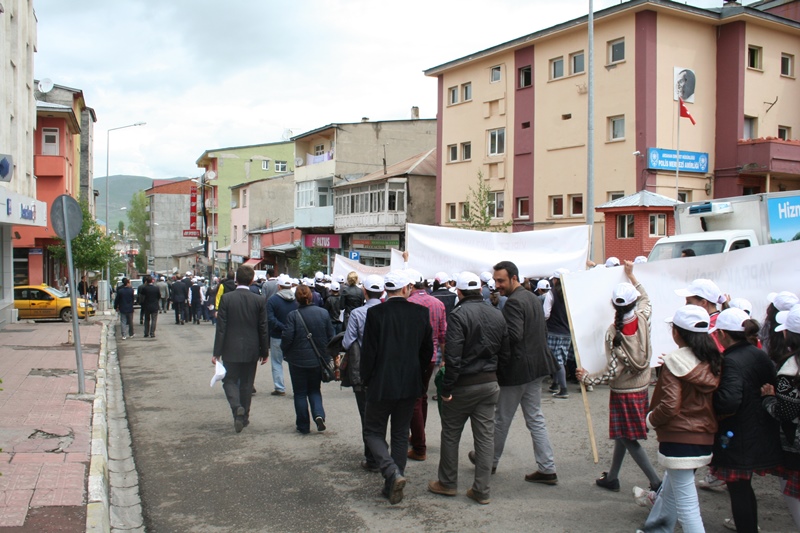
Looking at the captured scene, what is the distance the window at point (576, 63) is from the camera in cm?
3016

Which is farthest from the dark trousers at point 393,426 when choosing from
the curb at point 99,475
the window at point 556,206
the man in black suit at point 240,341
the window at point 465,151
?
the window at point 465,151

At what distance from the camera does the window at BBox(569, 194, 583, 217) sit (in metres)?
30.2

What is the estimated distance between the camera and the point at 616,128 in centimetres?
2870

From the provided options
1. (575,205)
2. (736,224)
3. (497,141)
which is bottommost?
(736,224)

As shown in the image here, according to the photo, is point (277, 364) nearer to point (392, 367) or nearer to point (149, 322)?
point (392, 367)

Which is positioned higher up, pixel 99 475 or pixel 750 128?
pixel 750 128

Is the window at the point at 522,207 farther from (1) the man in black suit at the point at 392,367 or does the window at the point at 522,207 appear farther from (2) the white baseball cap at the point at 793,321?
(2) the white baseball cap at the point at 793,321

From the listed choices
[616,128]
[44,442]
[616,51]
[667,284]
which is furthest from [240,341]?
[616,51]

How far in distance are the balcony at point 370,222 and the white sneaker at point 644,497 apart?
110ft

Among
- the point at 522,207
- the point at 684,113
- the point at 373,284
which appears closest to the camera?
the point at 373,284

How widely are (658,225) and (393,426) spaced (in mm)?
21914

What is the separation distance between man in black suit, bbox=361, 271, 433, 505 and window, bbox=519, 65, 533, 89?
94.3 ft

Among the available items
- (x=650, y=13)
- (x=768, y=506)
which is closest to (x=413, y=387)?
(x=768, y=506)

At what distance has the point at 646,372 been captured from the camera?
19.4ft
